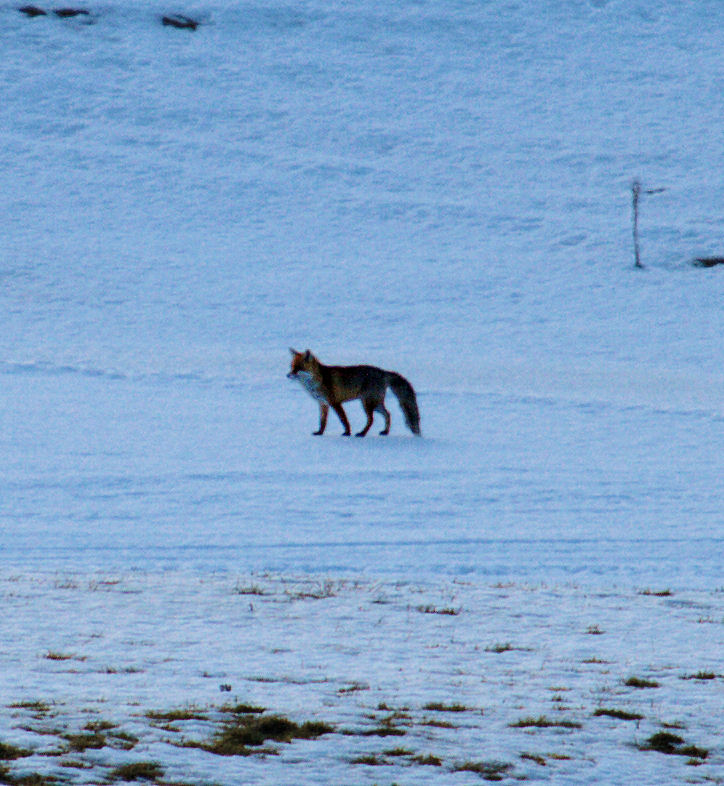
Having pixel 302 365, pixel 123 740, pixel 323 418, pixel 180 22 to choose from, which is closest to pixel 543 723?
pixel 123 740

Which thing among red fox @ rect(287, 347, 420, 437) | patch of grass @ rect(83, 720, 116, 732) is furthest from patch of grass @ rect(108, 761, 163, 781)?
red fox @ rect(287, 347, 420, 437)

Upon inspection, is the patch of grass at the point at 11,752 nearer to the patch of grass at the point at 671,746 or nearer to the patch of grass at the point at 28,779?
the patch of grass at the point at 28,779

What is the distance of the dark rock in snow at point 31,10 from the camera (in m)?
54.9

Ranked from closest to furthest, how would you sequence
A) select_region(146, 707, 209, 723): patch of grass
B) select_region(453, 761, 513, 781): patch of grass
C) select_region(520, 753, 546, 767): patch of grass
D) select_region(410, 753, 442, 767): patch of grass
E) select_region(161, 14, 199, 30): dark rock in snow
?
select_region(453, 761, 513, 781): patch of grass, select_region(410, 753, 442, 767): patch of grass, select_region(520, 753, 546, 767): patch of grass, select_region(146, 707, 209, 723): patch of grass, select_region(161, 14, 199, 30): dark rock in snow

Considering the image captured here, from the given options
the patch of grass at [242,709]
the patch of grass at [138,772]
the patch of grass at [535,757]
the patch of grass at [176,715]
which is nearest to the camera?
the patch of grass at [138,772]

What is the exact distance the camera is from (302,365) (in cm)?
1675

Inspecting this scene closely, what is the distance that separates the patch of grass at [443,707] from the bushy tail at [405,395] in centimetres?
1014

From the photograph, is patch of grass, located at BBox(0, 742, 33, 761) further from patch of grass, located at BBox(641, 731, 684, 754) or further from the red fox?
the red fox

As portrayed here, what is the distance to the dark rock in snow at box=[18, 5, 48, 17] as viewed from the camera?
54906 millimetres

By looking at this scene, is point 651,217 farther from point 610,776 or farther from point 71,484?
point 610,776

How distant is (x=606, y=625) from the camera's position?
9.30m

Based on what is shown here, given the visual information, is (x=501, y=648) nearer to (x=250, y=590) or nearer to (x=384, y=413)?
(x=250, y=590)

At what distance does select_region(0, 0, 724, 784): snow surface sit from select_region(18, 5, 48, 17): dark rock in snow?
0.66 m

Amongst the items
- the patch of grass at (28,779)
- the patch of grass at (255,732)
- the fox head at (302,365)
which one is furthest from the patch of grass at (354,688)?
the fox head at (302,365)
